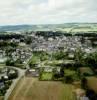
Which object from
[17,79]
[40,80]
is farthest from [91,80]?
[17,79]

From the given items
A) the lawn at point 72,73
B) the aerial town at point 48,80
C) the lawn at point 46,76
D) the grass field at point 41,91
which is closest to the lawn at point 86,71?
the aerial town at point 48,80

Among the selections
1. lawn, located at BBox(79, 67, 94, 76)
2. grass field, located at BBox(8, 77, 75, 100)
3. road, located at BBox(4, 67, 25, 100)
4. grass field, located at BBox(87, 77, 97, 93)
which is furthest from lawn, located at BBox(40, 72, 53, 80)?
grass field, located at BBox(87, 77, 97, 93)

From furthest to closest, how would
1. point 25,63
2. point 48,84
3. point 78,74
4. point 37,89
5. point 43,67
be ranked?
point 25,63, point 43,67, point 78,74, point 48,84, point 37,89

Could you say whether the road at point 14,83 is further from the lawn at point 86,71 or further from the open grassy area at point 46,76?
the lawn at point 86,71

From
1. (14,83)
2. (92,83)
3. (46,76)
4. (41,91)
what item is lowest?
(46,76)

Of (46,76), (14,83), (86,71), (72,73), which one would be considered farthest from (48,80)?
(86,71)

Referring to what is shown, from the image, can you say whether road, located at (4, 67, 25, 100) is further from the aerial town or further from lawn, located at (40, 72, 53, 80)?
lawn, located at (40, 72, 53, 80)

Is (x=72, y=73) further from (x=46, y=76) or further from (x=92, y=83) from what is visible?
(x=92, y=83)

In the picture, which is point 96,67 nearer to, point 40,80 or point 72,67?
point 72,67

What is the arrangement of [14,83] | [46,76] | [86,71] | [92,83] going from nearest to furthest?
[92,83], [14,83], [46,76], [86,71]
